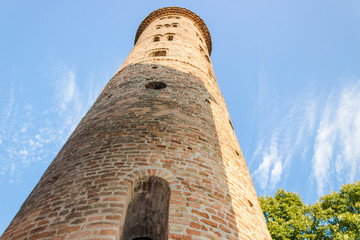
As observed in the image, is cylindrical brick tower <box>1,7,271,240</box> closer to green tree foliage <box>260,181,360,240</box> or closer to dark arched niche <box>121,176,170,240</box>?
dark arched niche <box>121,176,170,240</box>

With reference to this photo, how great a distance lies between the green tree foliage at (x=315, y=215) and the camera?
35.2 feet

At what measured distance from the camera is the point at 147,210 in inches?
163

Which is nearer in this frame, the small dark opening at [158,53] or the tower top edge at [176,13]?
the small dark opening at [158,53]

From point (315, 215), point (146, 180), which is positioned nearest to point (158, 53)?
point (146, 180)

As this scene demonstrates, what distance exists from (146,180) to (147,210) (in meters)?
0.58

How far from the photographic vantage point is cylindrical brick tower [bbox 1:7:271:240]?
3.27m

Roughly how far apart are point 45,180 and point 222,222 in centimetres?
299

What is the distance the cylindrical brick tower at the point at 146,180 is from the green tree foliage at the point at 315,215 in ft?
23.8

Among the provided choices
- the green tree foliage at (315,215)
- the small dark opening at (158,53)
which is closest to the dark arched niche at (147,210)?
the small dark opening at (158,53)

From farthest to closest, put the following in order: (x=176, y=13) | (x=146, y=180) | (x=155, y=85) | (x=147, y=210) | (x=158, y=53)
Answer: (x=176, y=13) → (x=158, y=53) → (x=155, y=85) → (x=147, y=210) → (x=146, y=180)

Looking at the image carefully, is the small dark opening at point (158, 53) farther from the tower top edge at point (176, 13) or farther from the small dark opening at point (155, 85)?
the tower top edge at point (176, 13)

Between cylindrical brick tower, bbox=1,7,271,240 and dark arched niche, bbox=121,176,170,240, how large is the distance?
15 mm

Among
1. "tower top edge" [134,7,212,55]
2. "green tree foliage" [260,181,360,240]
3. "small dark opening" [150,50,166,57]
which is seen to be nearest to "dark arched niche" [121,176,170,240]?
"small dark opening" [150,50,166,57]

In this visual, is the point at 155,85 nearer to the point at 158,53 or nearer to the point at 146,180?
the point at 158,53
